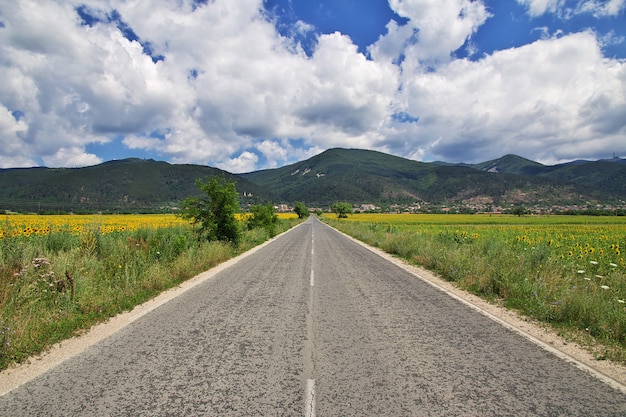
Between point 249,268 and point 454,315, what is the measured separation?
8.20 m

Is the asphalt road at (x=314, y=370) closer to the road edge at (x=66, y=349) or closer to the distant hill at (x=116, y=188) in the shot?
the road edge at (x=66, y=349)

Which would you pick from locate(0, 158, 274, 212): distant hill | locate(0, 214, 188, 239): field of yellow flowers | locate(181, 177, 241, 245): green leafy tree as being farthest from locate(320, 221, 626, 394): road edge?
locate(0, 158, 274, 212): distant hill

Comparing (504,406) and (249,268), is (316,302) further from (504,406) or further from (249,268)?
(249,268)

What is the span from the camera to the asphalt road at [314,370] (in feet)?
10.7

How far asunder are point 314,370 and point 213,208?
1557cm

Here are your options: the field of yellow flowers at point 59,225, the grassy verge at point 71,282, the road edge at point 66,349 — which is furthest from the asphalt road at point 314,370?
the field of yellow flowers at point 59,225

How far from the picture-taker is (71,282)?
265 inches

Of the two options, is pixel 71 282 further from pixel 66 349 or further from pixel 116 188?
pixel 116 188

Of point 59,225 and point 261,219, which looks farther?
point 261,219

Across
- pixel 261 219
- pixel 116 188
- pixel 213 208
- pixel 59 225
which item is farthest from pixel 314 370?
pixel 116 188

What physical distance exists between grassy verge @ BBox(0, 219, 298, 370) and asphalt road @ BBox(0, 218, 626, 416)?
3.02ft

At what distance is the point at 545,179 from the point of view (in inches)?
6762

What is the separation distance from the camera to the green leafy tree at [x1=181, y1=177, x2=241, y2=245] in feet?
58.2

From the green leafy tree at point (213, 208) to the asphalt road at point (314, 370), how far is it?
37.4ft
